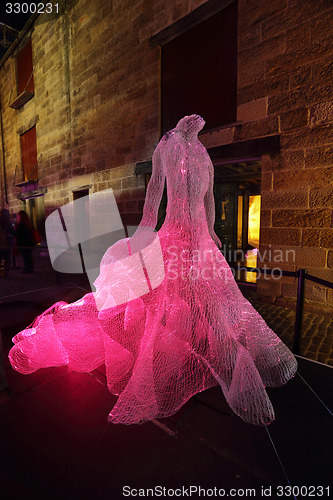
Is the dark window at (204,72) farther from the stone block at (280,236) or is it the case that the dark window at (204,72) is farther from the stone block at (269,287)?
the stone block at (269,287)

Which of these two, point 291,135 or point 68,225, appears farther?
point 68,225

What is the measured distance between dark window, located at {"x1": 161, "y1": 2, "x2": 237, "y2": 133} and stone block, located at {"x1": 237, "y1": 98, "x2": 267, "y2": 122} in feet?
0.72

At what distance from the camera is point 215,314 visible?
196cm

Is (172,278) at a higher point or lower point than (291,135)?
lower

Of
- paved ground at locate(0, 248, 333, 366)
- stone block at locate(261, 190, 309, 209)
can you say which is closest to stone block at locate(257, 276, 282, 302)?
paved ground at locate(0, 248, 333, 366)

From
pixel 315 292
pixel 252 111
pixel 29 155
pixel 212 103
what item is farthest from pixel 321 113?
pixel 29 155

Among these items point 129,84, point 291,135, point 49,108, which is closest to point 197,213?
point 291,135

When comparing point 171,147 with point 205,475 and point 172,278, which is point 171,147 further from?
point 205,475

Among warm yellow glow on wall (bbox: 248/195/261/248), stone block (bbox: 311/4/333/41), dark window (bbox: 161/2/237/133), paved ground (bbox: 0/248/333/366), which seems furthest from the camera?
warm yellow glow on wall (bbox: 248/195/261/248)

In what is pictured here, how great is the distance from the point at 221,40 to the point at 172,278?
16.0ft

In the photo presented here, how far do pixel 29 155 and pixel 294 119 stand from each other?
35.9 ft

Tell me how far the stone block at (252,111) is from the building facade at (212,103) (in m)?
0.02

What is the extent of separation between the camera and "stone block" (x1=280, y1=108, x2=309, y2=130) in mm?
3727

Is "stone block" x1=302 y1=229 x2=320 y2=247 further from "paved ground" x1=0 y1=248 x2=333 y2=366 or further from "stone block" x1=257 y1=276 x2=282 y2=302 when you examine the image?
"paved ground" x1=0 y1=248 x2=333 y2=366
